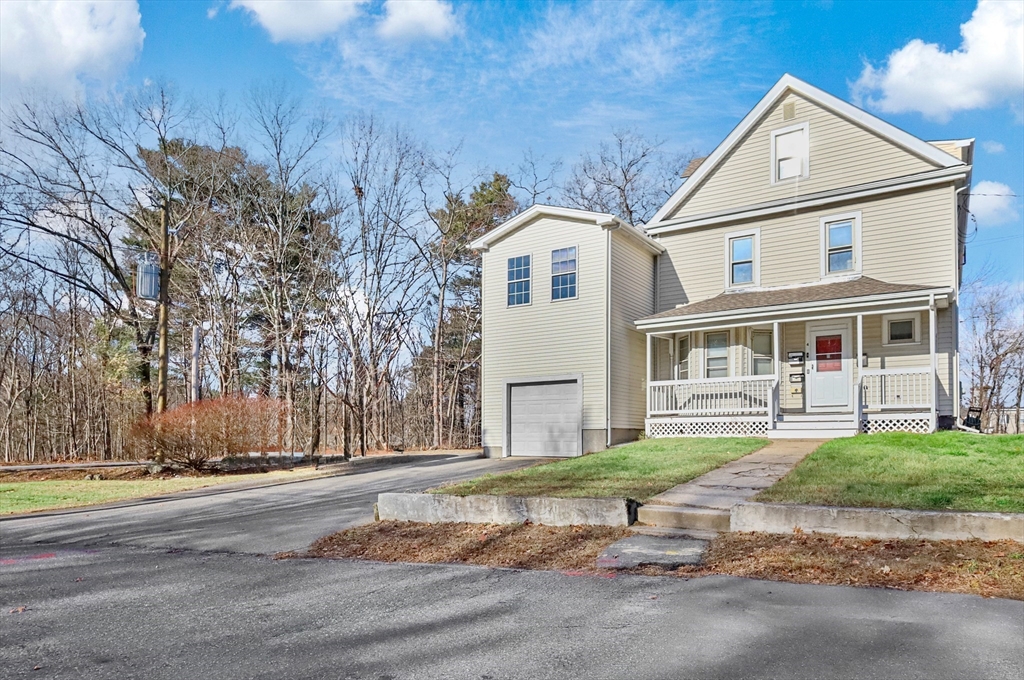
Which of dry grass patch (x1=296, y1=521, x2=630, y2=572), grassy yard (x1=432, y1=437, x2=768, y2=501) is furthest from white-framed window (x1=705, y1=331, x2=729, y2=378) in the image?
dry grass patch (x1=296, y1=521, x2=630, y2=572)

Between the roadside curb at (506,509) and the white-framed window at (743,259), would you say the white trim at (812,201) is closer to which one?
the white-framed window at (743,259)

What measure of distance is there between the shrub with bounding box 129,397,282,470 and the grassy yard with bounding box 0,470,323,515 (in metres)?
0.73

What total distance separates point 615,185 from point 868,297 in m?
16.4

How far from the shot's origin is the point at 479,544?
716 centimetres

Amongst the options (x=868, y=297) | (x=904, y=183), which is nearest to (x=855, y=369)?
(x=868, y=297)

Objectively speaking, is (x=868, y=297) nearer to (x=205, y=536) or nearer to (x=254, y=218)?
(x=205, y=536)

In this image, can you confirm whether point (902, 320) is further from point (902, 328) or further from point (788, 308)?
point (788, 308)

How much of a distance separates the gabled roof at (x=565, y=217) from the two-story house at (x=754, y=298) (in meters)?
0.05

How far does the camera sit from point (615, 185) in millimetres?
29312

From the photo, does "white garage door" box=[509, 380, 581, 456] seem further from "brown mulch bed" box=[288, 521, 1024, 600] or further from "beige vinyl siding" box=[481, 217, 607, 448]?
"brown mulch bed" box=[288, 521, 1024, 600]

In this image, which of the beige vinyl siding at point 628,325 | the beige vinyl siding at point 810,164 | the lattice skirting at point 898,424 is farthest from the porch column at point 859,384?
the beige vinyl siding at point 628,325

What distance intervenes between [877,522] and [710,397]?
10265 millimetres

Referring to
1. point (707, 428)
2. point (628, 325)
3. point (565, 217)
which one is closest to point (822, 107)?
point (565, 217)

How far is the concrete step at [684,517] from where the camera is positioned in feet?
23.6
